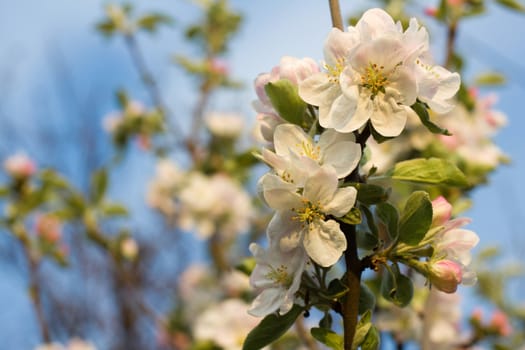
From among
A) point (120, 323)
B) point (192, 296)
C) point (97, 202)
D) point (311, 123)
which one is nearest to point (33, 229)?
point (97, 202)

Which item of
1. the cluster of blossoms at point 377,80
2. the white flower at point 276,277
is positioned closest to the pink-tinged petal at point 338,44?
the cluster of blossoms at point 377,80

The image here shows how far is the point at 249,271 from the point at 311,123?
0.81 ft

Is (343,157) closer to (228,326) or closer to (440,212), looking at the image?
(440,212)

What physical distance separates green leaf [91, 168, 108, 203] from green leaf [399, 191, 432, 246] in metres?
1.41

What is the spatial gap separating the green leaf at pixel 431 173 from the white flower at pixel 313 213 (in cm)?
10

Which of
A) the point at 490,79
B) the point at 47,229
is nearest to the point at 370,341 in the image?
the point at 490,79

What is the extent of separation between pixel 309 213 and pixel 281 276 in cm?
8

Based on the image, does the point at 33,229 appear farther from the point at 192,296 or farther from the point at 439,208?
the point at 439,208

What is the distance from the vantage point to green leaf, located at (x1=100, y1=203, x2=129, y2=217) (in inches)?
78.9

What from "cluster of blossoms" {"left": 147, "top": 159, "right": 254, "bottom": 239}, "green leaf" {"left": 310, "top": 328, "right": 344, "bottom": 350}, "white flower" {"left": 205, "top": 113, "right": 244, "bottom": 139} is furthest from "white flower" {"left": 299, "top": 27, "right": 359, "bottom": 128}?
"white flower" {"left": 205, "top": 113, "right": 244, "bottom": 139}

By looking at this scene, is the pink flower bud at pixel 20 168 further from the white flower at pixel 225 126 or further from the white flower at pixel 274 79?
the white flower at pixel 274 79

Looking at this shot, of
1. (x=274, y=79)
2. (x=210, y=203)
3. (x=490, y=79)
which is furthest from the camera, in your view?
(x=210, y=203)

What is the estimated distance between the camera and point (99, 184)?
1.98 metres

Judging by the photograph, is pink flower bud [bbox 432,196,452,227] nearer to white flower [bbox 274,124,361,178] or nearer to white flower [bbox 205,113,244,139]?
white flower [bbox 274,124,361,178]
